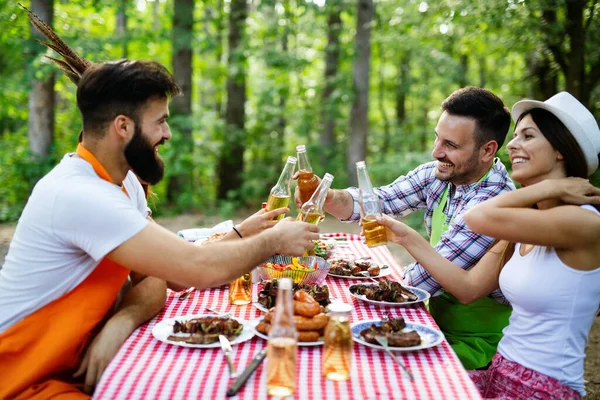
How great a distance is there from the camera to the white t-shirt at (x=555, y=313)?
220 centimetres

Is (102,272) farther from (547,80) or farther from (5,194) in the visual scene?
(5,194)

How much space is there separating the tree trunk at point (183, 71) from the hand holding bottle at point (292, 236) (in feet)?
26.2

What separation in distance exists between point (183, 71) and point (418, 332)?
31.2ft

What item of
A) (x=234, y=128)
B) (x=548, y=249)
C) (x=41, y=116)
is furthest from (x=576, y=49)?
(x=41, y=116)

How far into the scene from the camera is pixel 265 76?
1167 cm

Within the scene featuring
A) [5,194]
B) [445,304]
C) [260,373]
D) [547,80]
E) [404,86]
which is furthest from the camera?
[404,86]

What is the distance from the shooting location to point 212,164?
1193 centimetres

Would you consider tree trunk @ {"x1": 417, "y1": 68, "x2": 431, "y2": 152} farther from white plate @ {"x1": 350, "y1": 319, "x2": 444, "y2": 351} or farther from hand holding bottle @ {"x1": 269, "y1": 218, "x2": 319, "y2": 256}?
white plate @ {"x1": 350, "y1": 319, "x2": 444, "y2": 351}

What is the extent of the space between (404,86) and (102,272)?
16584mm

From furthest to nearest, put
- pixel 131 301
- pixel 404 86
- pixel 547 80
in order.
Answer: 1. pixel 404 86
2. pixel 547 80
3. pixel 131 301

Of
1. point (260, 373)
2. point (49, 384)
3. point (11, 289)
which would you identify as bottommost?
point (49, 384)

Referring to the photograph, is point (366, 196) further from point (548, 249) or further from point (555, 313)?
point (555, 313)

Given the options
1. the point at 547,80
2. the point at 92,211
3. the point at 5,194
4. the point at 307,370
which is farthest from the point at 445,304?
the point at 5,194

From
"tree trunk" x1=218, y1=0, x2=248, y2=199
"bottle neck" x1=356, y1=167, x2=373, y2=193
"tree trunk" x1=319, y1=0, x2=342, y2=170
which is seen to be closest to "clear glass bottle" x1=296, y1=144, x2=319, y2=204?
"bottle neck" x1=356, y1=167, x2=373, y2=193
